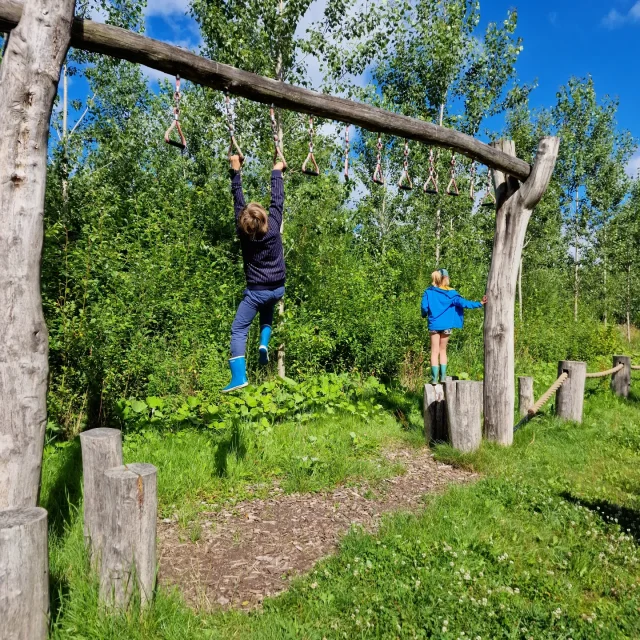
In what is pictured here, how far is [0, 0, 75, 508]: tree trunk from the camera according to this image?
255cm

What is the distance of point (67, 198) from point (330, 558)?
9.18m

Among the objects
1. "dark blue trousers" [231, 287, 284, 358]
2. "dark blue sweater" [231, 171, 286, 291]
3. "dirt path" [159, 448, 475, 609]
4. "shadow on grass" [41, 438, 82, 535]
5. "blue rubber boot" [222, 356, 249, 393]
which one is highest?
"dark blue sweater" [231, 171, 286, 291]

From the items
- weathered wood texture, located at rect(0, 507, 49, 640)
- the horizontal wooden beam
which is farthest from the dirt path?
the horizontal wooden beam

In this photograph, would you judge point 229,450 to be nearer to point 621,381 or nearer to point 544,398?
point 544,398

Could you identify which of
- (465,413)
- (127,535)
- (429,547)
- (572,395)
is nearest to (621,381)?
(572,395)

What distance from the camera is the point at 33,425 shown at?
2.62m

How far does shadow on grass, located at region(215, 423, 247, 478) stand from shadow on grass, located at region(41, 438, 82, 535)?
4.40 feet

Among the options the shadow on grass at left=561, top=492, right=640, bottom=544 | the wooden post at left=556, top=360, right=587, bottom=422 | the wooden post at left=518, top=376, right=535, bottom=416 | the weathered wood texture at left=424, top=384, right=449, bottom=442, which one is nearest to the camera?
the shadow on grass at left=561, top=492, right=640, bottom=544

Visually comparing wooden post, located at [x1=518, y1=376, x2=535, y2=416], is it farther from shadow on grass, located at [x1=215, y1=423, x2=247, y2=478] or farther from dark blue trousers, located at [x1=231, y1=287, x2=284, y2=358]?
dark blue trousers, located at [x1=231, y1=287, x2=284, y2=358]

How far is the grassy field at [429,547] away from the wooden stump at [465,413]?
7.9 inches

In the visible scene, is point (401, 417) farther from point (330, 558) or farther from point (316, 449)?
point (330, 558)

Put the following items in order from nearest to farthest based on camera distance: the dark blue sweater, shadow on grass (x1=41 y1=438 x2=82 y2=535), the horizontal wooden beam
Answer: the horizontal wooden beam → shadow on grass (x1=41 y1=438 x2=82 y2=535) → the dark blue sweater

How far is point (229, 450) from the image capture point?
17.9 ft

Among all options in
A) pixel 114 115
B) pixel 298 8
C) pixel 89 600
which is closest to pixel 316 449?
→ pixel 89 600
